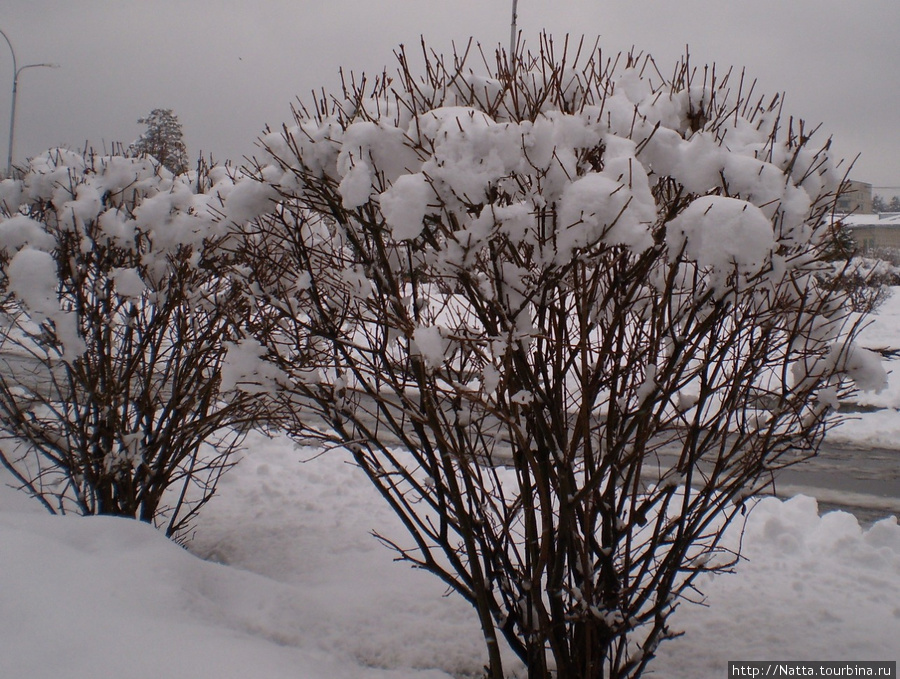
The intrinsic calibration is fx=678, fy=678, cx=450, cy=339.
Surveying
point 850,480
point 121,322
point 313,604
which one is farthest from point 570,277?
point 850,480

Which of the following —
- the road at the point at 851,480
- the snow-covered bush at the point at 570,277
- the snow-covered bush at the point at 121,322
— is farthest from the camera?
the road at the point at 851,480

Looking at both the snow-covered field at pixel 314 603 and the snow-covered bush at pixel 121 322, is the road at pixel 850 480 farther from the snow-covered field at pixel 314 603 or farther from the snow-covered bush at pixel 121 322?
the snow-covered bush at pixel 121 322

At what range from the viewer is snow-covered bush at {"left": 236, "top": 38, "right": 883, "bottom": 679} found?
2.27 m

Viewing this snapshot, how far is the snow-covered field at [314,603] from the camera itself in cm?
266

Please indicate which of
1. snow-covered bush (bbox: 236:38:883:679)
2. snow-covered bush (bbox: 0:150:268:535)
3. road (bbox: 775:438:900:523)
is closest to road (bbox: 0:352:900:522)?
road (bbox: 775:438:900:523)

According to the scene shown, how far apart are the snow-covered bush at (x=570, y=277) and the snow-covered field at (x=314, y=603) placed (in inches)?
31.4

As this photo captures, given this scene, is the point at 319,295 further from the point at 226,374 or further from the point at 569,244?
the point at 569,244

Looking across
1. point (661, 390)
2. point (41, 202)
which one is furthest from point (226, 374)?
point (41, 202)

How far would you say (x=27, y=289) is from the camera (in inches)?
152

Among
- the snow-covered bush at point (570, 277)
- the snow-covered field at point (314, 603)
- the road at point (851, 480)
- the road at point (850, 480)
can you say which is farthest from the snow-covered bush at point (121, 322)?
the road at point (851, 480)

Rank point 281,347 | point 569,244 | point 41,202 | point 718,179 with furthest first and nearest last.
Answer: point 41,202 → point 281,347 → point 718,179 → point 569,244

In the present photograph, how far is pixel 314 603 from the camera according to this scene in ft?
12.5

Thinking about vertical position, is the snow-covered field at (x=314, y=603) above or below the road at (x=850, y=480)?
below

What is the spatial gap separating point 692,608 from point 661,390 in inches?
85.4
